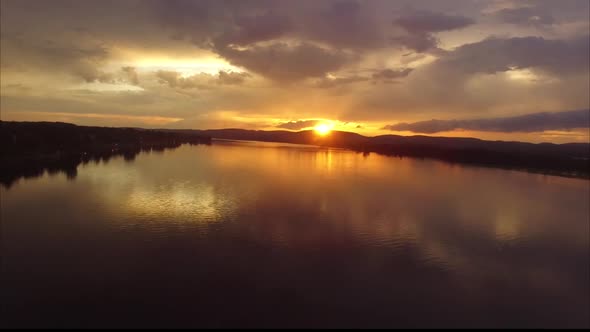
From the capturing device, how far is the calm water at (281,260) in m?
13.4

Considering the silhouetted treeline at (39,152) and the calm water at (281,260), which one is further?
the silhouetted treeline at (39,152)

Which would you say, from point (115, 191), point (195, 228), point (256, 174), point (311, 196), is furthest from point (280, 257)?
point (256, 174)

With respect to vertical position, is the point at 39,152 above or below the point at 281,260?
above

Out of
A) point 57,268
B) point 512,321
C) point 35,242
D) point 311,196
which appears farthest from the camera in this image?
point 311,196

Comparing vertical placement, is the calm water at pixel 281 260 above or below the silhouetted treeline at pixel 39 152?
below

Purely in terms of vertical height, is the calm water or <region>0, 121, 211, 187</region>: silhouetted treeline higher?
<region>0, 121, 211, 187</region>: silhouetted treeline

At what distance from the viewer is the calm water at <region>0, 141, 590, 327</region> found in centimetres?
1338

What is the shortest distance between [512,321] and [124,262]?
671 inches

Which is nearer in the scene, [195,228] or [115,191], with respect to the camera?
[195,228]

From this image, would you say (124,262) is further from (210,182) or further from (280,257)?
(210,182)

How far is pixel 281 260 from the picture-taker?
18281mm

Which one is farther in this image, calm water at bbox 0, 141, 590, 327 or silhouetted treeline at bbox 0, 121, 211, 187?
silhouetted treeline at bbox 0, 121, 211, 187

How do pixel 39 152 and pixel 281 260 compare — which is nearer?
pixel 281 260

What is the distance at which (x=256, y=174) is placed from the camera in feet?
172
